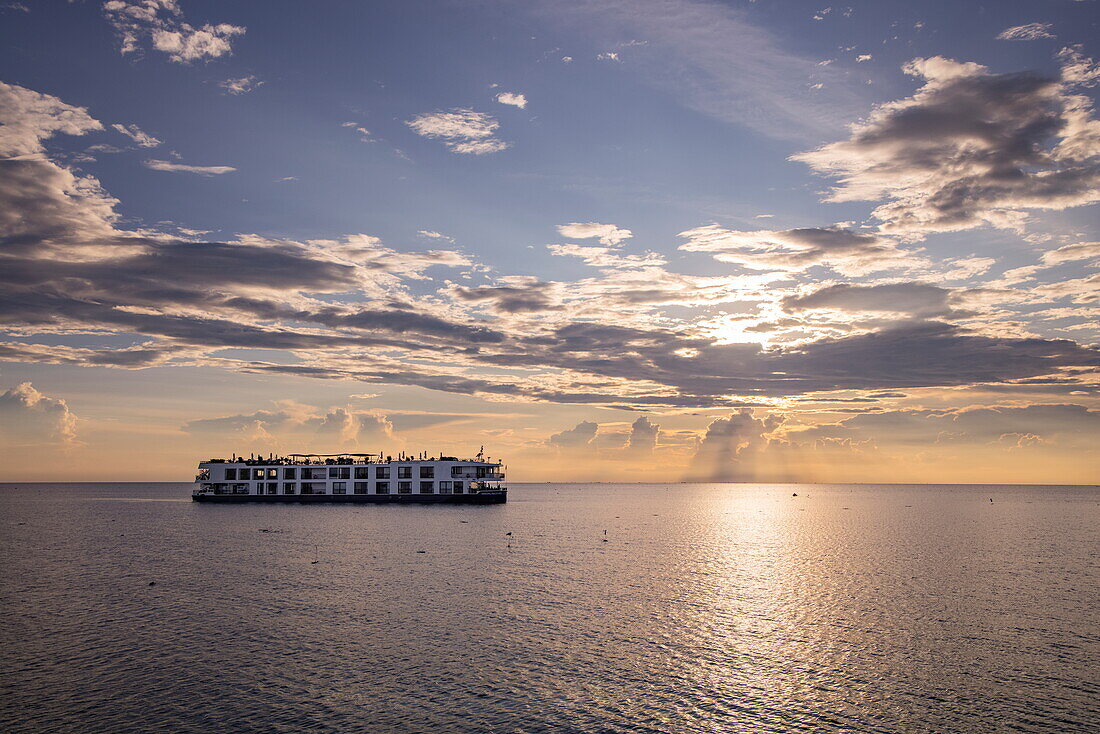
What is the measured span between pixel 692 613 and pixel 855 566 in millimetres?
46875

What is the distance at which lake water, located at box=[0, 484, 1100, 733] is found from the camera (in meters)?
41.4

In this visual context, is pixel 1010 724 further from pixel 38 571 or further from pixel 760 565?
pixel 38 571

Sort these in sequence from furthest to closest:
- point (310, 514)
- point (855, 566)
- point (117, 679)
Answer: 1. point (310, 514)
2. point (855, 566)
3. point (117, 679)

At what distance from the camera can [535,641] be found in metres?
56.4

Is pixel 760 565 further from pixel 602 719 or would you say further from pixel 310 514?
pixel 310 514

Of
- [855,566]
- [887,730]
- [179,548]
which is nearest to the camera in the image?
[887,730]

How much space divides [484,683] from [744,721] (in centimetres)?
1633

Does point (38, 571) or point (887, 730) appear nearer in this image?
point (887, 730)

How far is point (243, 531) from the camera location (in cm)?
13538

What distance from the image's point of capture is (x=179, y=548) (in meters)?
112

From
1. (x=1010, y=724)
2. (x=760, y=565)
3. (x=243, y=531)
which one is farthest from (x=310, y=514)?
(x=1010, y=724)

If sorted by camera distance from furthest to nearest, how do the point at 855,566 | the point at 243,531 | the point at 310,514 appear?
the point at 310,514 < the point at 243,531 < the point at 855,566

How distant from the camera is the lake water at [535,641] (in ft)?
136

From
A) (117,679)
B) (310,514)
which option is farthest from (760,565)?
(310,514)
